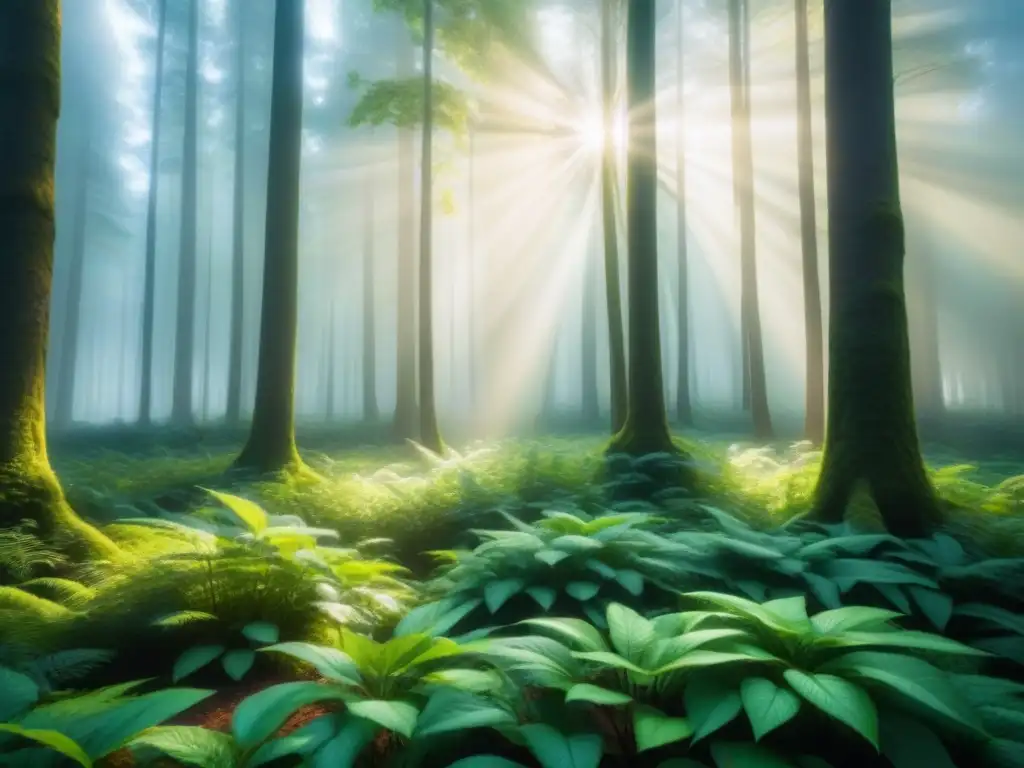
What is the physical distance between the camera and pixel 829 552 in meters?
3.85

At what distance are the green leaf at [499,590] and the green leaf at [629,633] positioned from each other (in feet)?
2.55

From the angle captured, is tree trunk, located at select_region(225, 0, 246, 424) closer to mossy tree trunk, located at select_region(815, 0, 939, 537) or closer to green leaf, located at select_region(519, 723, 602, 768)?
mossy tree trunk, located at select_region(815, 0, 939, 537)

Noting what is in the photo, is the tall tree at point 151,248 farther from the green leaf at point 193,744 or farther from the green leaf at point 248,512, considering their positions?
the green leaf at point 193,744

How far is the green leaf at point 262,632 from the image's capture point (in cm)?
289

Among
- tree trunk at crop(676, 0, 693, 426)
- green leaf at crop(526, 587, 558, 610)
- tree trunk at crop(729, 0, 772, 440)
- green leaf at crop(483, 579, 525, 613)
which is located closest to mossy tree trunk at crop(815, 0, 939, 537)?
green leaf at crop(526, 587, 558, 610)

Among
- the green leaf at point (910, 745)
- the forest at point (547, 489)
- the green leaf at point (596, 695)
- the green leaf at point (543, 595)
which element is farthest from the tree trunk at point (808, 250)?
the green leaf at point (596, 695)

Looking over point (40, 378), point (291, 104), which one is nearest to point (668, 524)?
point (40, 378)

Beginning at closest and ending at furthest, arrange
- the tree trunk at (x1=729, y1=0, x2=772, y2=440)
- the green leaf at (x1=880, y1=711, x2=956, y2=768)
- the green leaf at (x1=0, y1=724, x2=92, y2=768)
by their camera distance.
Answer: the green leaf at (x1=0, y1=724, x2=92, y2=768)
the green leaf at (x1=880, y1=711, x2=956, y2=768)
the tree trunk at (x1=729, y1=0, x2=772, y2=440)

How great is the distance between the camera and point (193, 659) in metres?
2.80

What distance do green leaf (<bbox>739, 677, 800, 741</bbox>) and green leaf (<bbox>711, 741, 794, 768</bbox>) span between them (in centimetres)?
6

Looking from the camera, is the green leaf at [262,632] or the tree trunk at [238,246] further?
the tree trunk at [238,246]

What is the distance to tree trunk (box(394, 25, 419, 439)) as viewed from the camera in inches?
698

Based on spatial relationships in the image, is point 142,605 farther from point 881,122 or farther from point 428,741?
point 881,122

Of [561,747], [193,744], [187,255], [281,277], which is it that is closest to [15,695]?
[193,744]
